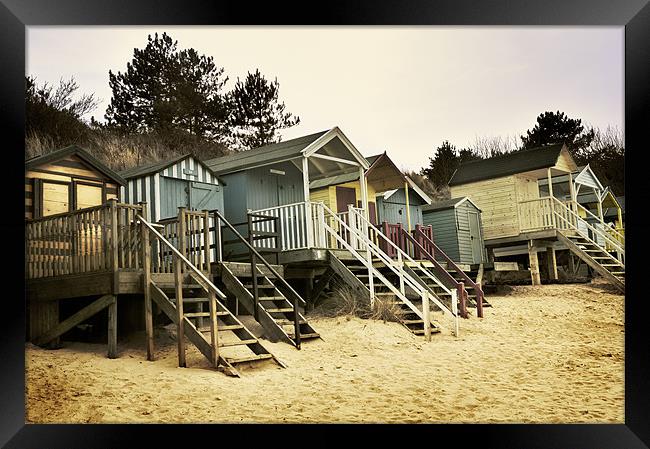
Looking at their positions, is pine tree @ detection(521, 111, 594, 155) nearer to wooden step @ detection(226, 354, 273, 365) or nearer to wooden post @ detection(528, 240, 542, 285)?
wooden post @ detection(528, 240, 542, 285)

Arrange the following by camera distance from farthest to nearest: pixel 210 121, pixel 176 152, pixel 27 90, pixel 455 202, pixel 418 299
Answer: pixel 455 202 < pixel 418 299 < pixel 176 152 < pixel 210 121 < pixel 27 90

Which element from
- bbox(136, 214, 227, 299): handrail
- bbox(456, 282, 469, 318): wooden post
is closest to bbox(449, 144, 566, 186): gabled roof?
bbox(456, 282, 469, 318): wooden post

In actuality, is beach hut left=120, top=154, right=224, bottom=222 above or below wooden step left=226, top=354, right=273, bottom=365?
above

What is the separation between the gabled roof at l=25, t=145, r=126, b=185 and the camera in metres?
8.11

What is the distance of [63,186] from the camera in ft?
28.5

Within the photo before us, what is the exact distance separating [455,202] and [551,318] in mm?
3844

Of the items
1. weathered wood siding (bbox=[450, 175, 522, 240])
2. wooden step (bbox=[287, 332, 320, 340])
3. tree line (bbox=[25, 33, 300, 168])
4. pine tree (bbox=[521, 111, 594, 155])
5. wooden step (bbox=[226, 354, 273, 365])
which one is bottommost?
wooden step (bbox=[226, 354, 273, 365])

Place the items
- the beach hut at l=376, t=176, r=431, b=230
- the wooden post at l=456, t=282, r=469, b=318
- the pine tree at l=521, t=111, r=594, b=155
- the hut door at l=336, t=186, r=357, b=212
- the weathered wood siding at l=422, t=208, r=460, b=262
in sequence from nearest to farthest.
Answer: the pine tree at l=521, t=111, r=594, b=155
the wooden post at l=456, t=282, r=469, b=318
the weathered wood siding at l=422, t=208, r=460, b=262
the hut door at l=336, t=186, r=357, b=212
the beach hut at l=376, t=176, r=431, b=230

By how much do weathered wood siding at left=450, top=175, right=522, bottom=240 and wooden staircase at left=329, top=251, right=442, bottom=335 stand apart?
1906 mm

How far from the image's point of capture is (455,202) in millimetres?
11695

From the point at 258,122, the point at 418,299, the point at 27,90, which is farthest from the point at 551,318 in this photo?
the point at 27,90

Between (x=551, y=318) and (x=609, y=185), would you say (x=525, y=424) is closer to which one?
(x=551, y=318)
